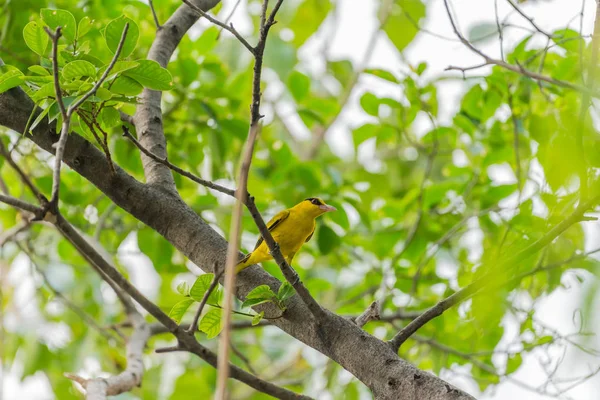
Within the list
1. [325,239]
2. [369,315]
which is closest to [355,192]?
[325,239]

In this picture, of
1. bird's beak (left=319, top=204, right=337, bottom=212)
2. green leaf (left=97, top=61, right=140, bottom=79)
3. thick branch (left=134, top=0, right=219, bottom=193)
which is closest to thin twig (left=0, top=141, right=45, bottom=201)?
green leaf (left=97, top=61, right=140, bottom=79)

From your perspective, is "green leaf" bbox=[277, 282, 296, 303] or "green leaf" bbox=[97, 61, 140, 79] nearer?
"green leaf" bbox=[97, 61, 140, 79]

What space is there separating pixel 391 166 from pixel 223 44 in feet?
6.19

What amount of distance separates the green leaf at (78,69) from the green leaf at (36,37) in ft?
1.02

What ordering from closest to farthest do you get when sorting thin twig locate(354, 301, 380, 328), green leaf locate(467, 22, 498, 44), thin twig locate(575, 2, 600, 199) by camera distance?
thin twig locate(575, 2, 600, 199) → thin twig locate(354, 301, 380, 328) → green leaf locate(467, 22, 498, 44)

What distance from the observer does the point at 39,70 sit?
2199 millimetres

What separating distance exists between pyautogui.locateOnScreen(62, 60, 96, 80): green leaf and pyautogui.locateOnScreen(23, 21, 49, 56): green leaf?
312 millimetres

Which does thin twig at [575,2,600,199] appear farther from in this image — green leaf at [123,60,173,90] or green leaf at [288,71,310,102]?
green leaf at [288,71,310,102]

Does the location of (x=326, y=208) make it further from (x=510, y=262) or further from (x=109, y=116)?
(x=510, y=262)

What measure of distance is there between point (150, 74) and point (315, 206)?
235cm

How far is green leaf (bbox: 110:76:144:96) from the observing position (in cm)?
215

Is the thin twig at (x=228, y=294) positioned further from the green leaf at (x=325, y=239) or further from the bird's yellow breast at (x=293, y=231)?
the green leaf at (x=325, y=239)

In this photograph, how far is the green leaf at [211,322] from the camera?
2271mm

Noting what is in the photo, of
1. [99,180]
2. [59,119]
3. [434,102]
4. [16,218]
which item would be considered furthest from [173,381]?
[59,119]
